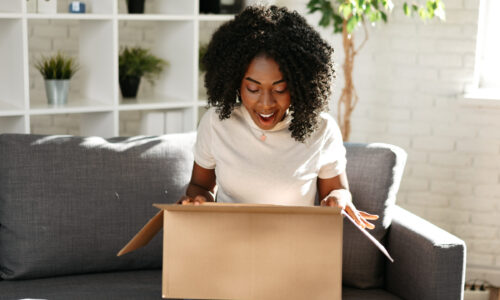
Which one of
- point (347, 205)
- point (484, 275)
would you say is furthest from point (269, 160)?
point (484, 275)

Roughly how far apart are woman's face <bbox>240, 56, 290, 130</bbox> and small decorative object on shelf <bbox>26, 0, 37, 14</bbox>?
1.26 m

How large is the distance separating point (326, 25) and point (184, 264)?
6.24 feet

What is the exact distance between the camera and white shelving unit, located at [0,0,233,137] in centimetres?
270

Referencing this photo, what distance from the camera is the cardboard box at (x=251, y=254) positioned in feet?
5.33

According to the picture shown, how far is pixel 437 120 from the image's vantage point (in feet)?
11.4

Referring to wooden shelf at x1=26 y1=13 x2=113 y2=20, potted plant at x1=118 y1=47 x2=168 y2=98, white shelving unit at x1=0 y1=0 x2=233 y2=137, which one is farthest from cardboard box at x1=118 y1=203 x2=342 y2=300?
potted plant at x1=118 y1=47 x2=168 y2=98

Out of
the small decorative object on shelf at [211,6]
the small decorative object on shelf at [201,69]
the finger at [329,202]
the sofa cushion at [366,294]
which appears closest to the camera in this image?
the finger at [329,202]

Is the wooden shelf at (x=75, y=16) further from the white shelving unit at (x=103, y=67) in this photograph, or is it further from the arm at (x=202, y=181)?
the arm at (x=202, y=181)

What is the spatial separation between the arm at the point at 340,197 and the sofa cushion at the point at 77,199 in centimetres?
59

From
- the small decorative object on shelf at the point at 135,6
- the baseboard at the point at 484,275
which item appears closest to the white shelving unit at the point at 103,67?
the small decorative object on shelf at the point at 135,6

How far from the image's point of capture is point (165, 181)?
7.77 ft

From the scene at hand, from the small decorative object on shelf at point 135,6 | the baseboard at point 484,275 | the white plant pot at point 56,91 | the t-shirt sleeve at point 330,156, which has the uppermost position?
the small decorative object on shelf at point 135,6

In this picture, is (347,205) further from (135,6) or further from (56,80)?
(135,6)

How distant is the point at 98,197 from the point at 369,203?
3.04 feet
